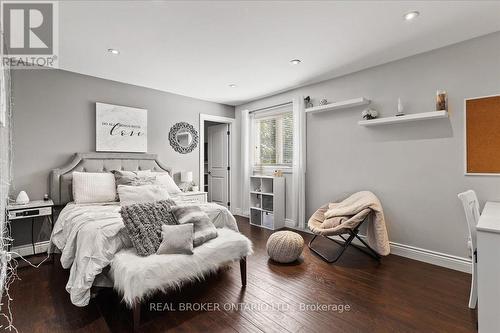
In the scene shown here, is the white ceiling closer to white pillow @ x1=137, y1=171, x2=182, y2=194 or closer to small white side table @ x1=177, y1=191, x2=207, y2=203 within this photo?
white pillow @ x1=137, y1=171, x2=182, y2=194

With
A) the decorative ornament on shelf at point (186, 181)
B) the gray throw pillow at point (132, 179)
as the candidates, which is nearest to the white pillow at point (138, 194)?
the gray throw pillow at point (132, 179)

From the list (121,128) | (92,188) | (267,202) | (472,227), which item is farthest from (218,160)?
(472,227)

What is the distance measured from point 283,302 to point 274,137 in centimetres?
336

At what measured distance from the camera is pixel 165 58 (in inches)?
124

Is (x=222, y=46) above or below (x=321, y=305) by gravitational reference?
above

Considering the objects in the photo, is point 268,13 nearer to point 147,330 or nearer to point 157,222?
point 157,222

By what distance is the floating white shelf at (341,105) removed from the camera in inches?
136

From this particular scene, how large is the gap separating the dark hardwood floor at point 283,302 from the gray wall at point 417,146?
564mm

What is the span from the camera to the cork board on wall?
2543 millimetres

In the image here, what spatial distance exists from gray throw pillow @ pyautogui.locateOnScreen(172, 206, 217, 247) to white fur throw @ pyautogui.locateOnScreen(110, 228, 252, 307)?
2.4 inches

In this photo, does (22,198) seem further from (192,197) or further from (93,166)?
(192,197)

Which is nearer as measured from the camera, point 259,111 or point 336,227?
point 336,227

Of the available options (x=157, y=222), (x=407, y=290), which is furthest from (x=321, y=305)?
(x=157, y=222)

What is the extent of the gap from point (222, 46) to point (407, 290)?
3.15 metres
